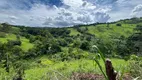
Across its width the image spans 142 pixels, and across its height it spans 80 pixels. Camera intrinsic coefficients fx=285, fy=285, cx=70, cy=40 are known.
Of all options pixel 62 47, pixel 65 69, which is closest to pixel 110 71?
pixel 65 69

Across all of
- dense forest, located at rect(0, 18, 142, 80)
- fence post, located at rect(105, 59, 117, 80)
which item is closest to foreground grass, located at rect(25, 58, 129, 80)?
dense forest, located at rect(0, 18, 142, 80)

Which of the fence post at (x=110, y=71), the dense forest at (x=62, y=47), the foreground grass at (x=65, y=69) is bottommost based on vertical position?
the dense forest at (x=62, y=47)

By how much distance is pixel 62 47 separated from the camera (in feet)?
176

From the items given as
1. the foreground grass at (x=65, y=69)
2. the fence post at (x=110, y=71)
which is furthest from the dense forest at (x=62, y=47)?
the fence post at (x=110, y=71)

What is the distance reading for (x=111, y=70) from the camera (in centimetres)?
141

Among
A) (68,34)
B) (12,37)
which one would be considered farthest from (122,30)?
(12,37)

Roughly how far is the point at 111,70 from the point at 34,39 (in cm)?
6529

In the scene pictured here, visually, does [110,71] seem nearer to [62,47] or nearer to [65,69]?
[65,69]

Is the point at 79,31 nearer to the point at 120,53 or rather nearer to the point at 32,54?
the point at 32,54

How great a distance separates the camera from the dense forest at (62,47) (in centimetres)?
1843

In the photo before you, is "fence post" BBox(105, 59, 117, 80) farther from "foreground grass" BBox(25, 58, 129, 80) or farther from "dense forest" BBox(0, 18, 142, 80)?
"dense forest" BBox(0, 18, 142, 80)

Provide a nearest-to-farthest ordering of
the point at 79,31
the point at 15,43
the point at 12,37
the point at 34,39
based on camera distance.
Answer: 1. the point at 15,43
2. the point at 34,39
3. the point at 12,37
4. the point at 79,31

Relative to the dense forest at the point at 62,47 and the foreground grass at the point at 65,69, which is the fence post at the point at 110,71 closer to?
the foreground grass at the point at 65,69

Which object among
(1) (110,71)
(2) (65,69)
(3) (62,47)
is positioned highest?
(1) (110,71)
